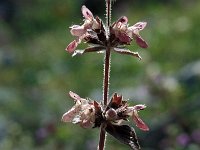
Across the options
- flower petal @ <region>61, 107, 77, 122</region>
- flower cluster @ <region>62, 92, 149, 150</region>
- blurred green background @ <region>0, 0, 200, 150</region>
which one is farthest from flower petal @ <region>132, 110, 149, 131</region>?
blurred green background @ <region>0, 0, 200, 150</region>

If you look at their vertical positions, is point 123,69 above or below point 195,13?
below

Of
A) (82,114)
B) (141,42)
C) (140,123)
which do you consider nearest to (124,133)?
(140,123)

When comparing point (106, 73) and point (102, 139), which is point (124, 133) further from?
point (106, 73)

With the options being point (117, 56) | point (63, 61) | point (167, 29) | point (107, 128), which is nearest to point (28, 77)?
point (63, 61)

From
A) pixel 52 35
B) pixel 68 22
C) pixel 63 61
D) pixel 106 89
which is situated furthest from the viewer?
pixel 68 22

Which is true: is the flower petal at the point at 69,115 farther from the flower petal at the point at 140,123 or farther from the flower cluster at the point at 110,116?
the flower petal at the point at 140,123

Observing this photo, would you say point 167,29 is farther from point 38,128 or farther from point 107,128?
point 107,128

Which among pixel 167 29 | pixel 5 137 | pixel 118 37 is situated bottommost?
pixel 5 137

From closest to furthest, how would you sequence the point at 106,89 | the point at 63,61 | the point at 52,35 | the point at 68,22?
the point at 106,89
the point at 63,61
the point at 52,35
the point at 68,22
